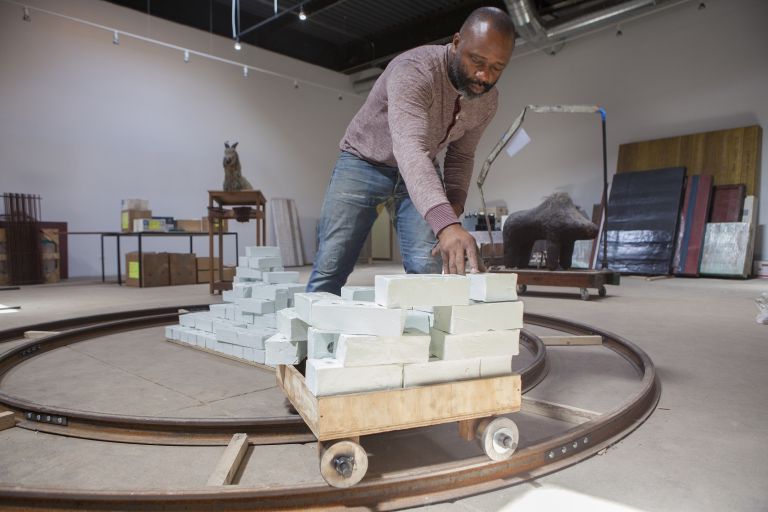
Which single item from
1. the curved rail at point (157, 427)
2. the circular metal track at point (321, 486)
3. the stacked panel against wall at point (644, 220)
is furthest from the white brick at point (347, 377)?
the stacked panel against wall at point (644, 220)

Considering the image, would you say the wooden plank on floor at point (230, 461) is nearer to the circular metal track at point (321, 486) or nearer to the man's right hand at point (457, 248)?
the circular metal track at point (321, 486)

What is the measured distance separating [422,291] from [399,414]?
0.36 metres

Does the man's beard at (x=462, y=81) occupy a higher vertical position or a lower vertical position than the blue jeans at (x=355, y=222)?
higher

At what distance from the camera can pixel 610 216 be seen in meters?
8.85

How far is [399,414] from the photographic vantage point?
1360mm

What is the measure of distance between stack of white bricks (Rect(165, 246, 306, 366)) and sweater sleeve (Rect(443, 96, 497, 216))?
3.89 ft

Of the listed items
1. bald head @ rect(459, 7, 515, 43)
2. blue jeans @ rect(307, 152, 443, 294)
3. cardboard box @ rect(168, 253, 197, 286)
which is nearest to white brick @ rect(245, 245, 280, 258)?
blue jeans @ rect(307, 152, 443, 294)

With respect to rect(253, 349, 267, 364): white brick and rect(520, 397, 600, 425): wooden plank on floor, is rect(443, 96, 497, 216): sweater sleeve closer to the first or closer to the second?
rect(520, 397, 600, 425): wooden plank on floor

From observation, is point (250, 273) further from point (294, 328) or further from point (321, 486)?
point (321, 486)

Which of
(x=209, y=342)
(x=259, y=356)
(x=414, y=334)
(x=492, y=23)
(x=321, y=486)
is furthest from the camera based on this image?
(x=209, y=342)

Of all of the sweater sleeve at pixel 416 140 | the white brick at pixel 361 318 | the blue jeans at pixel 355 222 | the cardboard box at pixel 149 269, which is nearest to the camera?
the white brick at pixel 361 318

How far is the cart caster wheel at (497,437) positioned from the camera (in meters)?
1.47

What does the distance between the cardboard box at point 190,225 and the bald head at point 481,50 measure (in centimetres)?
674

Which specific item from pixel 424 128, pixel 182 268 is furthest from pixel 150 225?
pixel 424 128
